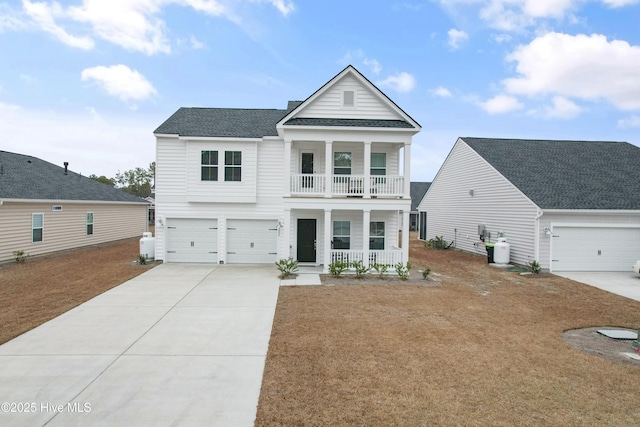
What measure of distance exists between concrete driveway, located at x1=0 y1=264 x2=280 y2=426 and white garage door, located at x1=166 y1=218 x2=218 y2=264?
5.58 meters

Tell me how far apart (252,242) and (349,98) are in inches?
293

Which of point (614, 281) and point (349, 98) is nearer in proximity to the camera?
point (614, 281)

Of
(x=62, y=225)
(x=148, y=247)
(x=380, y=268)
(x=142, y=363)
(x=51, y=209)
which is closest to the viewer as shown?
(x=142, y=363)

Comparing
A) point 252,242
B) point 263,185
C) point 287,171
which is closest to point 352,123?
point 287,171

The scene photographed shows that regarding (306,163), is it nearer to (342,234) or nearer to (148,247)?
(342,234)

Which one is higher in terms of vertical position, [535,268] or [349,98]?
[349,98]

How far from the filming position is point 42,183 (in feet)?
61.6

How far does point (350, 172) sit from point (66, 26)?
13.7m

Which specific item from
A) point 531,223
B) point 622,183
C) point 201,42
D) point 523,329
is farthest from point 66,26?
point 622,183

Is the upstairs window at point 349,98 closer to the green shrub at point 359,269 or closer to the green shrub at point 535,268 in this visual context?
the green shrub at point 359,269

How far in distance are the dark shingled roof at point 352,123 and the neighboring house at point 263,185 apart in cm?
23

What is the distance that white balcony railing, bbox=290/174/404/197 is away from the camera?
13.6 meters

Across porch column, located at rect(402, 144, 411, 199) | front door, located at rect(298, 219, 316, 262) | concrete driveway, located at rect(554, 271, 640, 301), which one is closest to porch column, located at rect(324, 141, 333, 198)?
front door, located at rect(298, 219, 316, 262)

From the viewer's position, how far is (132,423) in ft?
13.3
